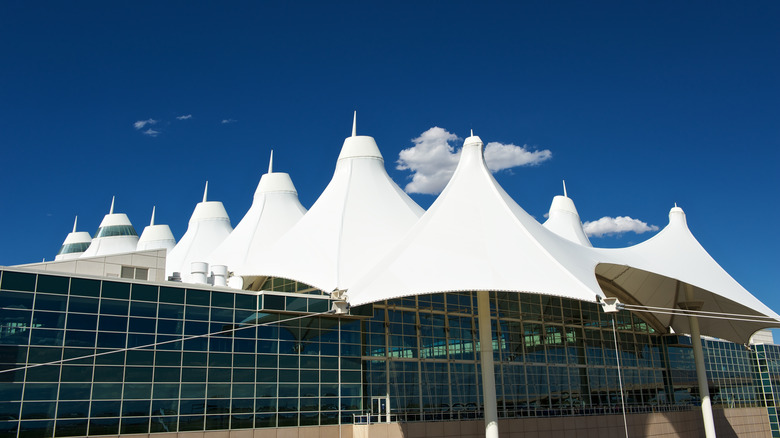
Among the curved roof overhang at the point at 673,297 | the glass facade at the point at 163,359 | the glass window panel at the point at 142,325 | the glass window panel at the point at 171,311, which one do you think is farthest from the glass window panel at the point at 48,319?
the curved roof overhang at the point at 673,297

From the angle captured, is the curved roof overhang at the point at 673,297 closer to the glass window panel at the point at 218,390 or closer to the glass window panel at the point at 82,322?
the glass window panel at the point at 218,390

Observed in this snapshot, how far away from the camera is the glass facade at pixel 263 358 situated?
18156 millimetres

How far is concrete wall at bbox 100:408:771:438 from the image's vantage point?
73.8 feet

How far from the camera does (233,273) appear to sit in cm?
2973

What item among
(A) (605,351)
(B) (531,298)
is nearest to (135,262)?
(B) (531,298)

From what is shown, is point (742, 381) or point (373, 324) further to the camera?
point (742, 381)

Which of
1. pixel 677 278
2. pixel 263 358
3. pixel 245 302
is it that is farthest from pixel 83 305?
pixel 677 278

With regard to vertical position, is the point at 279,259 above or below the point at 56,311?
above

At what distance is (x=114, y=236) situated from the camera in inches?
2106

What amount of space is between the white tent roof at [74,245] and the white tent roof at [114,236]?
5.29 m

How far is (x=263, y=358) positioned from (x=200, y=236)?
2249cm

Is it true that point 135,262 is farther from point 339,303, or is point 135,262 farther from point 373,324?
point 373,324

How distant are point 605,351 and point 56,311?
2803cm

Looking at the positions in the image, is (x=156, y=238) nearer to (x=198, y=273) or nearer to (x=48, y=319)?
(x=198, y=273)
